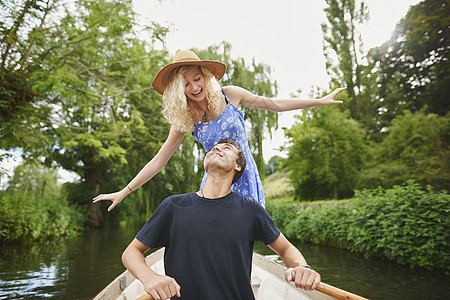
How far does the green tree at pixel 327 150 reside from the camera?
47.3 ft

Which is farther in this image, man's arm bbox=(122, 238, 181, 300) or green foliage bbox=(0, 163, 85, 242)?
green foliage bbox=(0, 163, 85, 242)

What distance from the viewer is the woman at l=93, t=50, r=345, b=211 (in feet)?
6.46

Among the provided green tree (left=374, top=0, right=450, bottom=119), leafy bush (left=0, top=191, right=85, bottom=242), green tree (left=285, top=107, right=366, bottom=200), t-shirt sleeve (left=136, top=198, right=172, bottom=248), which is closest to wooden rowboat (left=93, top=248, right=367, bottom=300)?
t-shirt sleeve (left=136, top=198, right=172, bottom=248)

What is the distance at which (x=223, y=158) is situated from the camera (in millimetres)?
1569

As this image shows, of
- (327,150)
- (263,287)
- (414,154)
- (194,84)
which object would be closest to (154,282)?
(194,84)

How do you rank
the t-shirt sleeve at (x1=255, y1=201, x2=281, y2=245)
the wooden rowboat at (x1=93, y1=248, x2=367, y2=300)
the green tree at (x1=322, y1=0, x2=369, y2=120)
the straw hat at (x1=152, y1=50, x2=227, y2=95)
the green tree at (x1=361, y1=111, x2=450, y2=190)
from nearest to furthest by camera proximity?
the t-shirt sleeve at (x1=255, y1=201, x2=281, y2=245) < the straw hat at (x1=152, y1=50, x2=227, y2=95) < the wooden rowboat at (x1=93, y1=248, x2=367, y2=300) < the green tree at (x1=361, y1=111, x2=450, y2=190) < the green tree at (x1=322, y1=0, x2=369, y2=120)

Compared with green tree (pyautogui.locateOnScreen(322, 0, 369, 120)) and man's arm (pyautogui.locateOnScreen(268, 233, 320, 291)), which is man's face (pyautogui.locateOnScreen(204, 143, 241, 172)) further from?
green tree (pyautogui.locateOnScreen(322, 0, 369, 120))

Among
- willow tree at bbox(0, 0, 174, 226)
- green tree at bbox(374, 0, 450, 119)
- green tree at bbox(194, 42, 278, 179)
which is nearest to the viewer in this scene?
willow tree at bbox(0, 0, 174, 226)

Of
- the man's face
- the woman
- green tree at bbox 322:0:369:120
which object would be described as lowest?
the man's face

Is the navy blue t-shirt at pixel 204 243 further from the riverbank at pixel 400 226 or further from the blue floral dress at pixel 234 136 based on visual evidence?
the riverbank at pixel 400 226

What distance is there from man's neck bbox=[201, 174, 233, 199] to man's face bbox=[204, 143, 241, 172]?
0.17 ft

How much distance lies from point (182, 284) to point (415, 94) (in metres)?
17.6

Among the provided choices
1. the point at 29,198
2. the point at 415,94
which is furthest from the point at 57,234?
the point at 415,94

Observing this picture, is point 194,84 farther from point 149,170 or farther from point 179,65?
point 149,170
